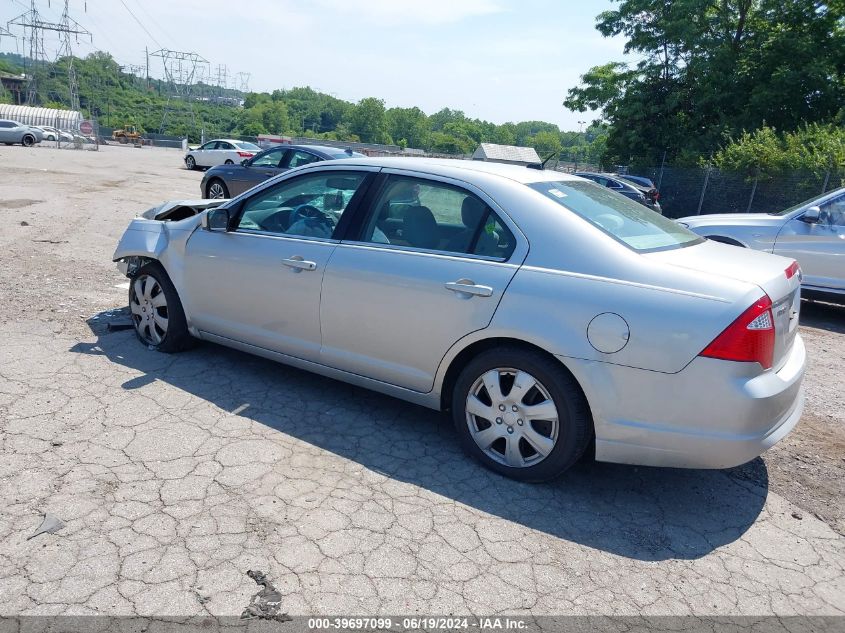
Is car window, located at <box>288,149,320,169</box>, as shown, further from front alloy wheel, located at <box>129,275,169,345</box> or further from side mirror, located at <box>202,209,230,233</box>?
side mirror, located at <box>202,209,230,233</box>

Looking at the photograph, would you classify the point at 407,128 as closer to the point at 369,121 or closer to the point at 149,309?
the point at 369,121

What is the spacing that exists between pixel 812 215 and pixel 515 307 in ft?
Result: 20.2

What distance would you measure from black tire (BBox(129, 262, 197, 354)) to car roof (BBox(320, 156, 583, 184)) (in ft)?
5.54

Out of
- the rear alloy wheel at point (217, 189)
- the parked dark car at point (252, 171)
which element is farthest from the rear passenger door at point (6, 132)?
the rear alloy wheel at point (217, 189)

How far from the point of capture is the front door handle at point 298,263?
13.3ft

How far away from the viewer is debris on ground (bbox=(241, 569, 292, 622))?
7.96 feet

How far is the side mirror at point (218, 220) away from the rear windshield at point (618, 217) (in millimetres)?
2183

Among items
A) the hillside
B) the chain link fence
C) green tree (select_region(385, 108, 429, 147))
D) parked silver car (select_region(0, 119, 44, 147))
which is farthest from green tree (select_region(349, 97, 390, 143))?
the chain link fence

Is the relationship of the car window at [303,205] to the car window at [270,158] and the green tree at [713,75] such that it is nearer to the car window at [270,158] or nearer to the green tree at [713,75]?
the car window at [270,158]

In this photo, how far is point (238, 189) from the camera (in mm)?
13812

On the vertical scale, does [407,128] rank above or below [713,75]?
above

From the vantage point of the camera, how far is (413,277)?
12.0 ft

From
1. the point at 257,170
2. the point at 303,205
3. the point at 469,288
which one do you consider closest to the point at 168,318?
the point at 303,205

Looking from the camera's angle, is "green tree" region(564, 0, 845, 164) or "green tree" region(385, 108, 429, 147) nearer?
"green tree" region(564, 0, 845, 164)
